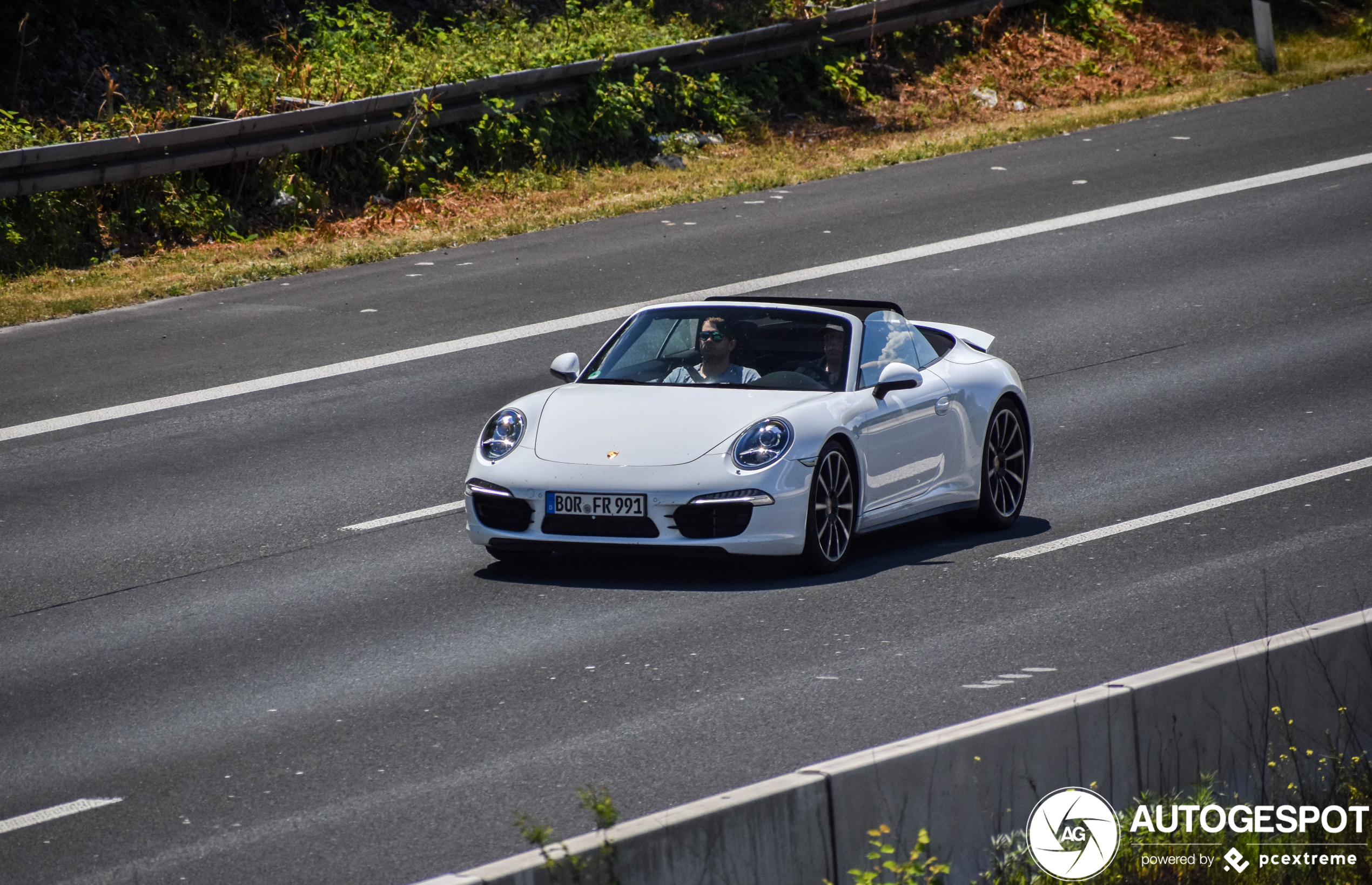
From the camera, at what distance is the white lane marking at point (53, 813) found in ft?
20.4

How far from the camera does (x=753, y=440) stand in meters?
9.26

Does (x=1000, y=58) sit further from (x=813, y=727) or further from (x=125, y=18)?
(x=813, y=727)

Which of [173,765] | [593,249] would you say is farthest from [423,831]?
[593,249]

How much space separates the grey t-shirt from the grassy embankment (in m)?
8.05

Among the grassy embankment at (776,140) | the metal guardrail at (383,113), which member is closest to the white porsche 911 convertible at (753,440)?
the grassy embankment at (776,140)

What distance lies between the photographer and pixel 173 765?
6828mm

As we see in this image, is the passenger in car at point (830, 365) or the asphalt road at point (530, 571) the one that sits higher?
the passenger in car at point (830, 365)

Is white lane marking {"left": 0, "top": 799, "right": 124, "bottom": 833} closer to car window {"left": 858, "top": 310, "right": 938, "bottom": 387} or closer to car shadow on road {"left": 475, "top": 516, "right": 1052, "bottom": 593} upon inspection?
car shadow on road {"left": 475, "top": 516, "right": 1052, "bottom": 593}

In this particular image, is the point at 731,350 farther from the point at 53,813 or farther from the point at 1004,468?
the point at 53,813

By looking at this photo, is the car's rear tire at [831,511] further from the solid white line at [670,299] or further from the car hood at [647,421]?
the solid white line at [670,299]

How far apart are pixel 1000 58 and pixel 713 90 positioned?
5.03m

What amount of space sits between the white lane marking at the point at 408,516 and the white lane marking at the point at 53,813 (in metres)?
4.22

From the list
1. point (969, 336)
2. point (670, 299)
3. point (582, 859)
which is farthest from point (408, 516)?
point (582, 859)

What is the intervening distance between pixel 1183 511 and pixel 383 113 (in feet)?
38.7
